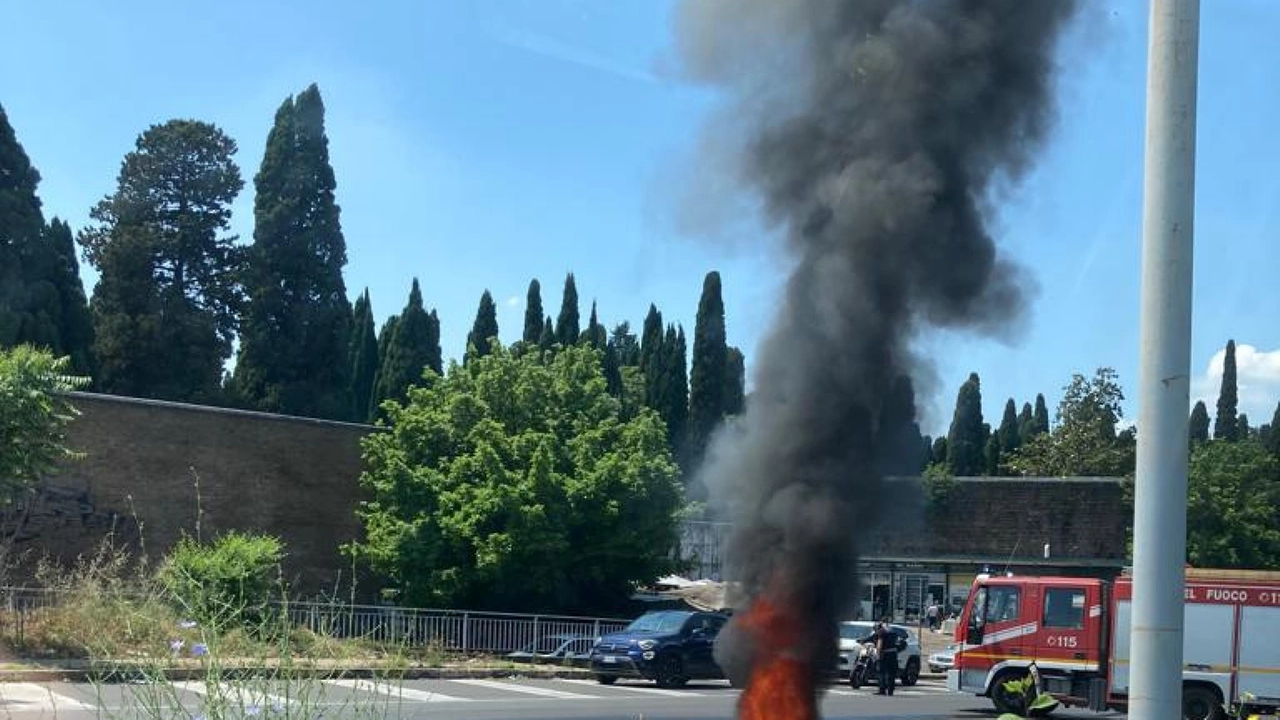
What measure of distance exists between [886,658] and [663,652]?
14.5ft

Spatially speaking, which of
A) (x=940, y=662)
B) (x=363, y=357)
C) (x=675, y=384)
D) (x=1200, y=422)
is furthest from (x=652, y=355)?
(x=940, y=662)

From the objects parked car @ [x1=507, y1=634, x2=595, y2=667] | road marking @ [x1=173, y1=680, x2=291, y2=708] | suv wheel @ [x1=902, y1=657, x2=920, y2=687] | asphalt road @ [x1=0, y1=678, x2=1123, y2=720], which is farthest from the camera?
suv wheel @ [x1=902, y1=657, x2=920, y2=687]

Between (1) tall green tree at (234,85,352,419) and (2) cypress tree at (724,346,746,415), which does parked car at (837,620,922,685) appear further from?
(1) tall green tree at (234,85,352,419)

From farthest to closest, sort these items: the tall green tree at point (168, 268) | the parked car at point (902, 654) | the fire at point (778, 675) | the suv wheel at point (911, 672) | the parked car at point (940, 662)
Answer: the tall green tree at point (168, 268) < the parked car at point (940, 662) < the suv wheel at point (911, 672) < the parked car at point (902, 654) < the fire at point (778, 675)

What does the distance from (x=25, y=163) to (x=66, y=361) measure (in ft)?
63.1

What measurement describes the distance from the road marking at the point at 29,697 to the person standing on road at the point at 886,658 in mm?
14259

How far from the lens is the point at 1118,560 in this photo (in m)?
40.0

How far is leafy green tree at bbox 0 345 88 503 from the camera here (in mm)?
19812

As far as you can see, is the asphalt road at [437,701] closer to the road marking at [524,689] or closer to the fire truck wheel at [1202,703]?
the road marking at [524,689]

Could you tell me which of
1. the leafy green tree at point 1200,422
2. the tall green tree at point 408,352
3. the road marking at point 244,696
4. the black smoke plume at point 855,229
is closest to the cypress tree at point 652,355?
the tall green tree at point 408,352

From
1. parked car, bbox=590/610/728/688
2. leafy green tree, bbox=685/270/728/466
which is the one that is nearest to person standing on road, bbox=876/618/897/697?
parked car, bbox=590/610/728/688

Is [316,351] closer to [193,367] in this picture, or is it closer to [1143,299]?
[193,367]

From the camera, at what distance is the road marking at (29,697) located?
47.4ft

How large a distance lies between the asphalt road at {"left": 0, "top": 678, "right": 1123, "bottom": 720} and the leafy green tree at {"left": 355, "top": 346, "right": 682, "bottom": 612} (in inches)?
165
